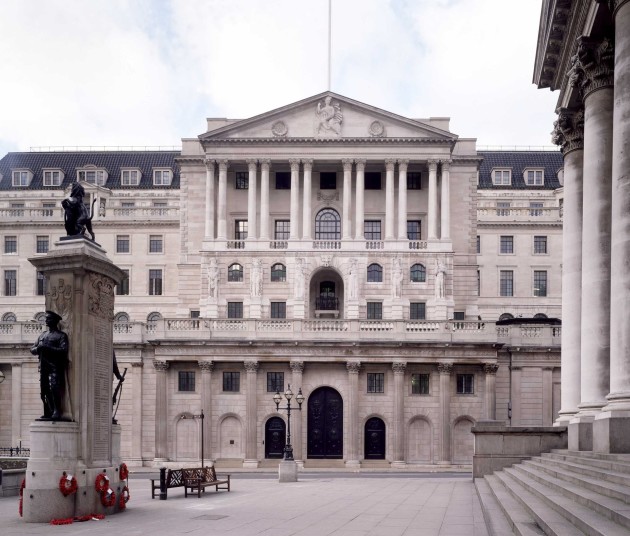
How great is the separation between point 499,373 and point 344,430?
12.5 meters

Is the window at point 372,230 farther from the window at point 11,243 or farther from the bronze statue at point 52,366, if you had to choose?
the bronze statue at point 52,366

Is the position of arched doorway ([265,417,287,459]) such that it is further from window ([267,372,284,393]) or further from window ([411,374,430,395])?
window ([411,374,430,395])

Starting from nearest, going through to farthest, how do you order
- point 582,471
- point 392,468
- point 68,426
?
point 582,471, point 68,426, point 392,468

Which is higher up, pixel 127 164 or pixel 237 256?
pixel 127 164

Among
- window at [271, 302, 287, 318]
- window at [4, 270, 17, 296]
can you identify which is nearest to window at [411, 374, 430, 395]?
window at [271, 302, 287, 318]

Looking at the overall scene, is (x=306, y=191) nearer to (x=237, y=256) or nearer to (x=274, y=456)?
(x=237, y=256)

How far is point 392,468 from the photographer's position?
68.1m

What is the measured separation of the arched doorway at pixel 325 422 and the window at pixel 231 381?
219 inches

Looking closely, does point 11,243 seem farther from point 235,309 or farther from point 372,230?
point 372,230

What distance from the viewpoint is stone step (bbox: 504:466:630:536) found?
15.0 meters

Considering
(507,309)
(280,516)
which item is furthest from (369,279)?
(280,516)

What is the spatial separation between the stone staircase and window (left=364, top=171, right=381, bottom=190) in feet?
185

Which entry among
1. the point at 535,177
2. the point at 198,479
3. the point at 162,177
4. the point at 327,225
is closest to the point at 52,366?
the point at 198,479

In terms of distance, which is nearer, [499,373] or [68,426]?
[68,426]
